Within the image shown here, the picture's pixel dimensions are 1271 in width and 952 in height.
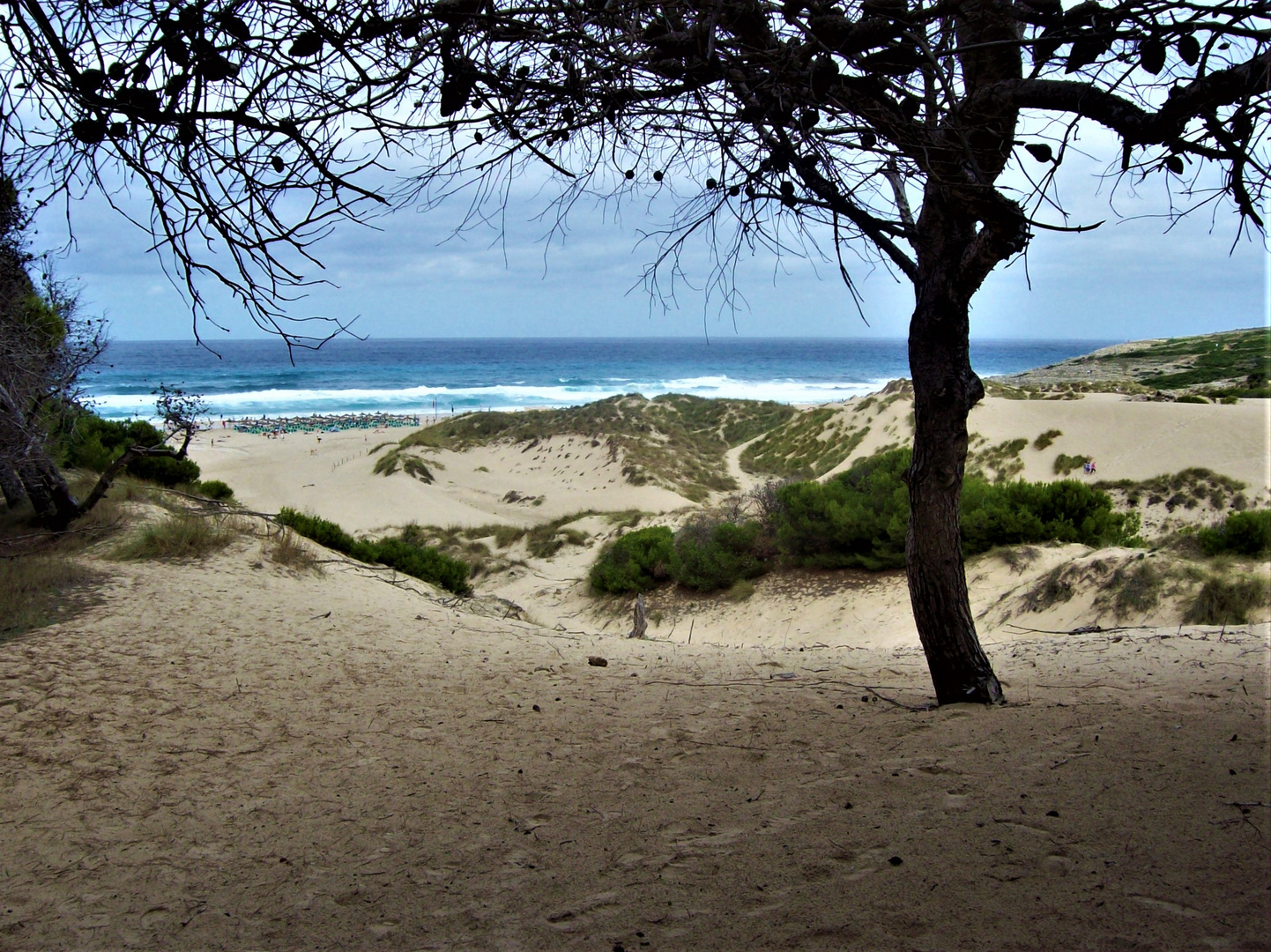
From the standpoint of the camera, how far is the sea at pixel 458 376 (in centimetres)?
4906

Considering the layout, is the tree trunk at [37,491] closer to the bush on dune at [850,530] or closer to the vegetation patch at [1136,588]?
the bush on dune at [850,530]

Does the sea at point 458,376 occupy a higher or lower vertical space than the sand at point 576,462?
higher

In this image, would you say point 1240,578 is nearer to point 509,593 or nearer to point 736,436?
point 509,593

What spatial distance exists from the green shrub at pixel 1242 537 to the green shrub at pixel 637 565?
6.87m

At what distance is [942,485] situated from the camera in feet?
13.1

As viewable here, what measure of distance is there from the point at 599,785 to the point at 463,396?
54.4 metres

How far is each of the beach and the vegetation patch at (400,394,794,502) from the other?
50.3ft

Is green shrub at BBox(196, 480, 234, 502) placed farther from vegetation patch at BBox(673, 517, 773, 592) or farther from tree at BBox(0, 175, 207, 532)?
vegetation patch at BBox(673, 517, 773, 592)

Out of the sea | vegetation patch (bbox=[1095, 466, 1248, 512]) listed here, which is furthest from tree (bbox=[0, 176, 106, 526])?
the sea

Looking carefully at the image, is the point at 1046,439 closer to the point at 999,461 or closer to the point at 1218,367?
the point at 999,461

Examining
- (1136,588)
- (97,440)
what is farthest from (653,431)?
(1136,588)

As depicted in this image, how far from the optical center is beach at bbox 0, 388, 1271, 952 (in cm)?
227

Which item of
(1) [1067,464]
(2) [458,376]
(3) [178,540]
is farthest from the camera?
(2) [458,376]

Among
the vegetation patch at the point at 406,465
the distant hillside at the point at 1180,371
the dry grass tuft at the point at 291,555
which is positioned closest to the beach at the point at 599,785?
the dry grass tuft at the point at 291,555
